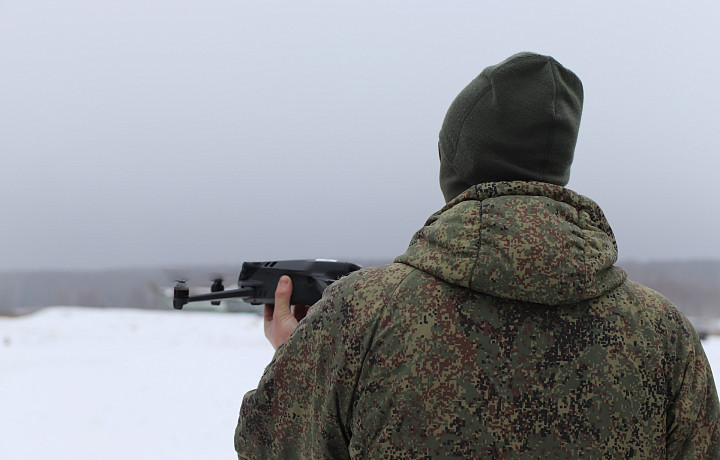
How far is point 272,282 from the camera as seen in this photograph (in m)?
1.48

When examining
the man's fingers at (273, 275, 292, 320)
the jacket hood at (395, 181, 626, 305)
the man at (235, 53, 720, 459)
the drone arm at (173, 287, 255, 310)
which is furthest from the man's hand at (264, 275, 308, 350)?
the jacket hood at (395, 181, 626, 305)

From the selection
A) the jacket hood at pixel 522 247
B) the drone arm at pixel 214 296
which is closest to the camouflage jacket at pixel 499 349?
the jacket hood at pixel 522 247

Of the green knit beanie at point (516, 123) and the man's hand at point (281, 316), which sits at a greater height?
the green knit beanie at point (516, 123)

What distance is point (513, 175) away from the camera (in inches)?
37.2

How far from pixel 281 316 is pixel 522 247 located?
0.71m

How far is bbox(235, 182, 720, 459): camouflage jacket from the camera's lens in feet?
2.62

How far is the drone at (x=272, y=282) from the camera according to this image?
4.47ft

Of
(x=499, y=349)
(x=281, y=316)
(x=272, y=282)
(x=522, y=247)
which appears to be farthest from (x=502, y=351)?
(x=272, y=282)

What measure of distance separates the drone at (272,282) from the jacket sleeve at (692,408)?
777mm

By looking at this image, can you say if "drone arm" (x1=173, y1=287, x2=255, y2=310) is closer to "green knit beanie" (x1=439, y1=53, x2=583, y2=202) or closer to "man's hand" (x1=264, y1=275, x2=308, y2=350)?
"man's hand" (x1=264, y1=275, x2=308, y2=350)

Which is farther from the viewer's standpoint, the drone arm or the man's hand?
the drone arm

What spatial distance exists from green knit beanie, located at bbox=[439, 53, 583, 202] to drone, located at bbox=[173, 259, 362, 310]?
1.75 ft

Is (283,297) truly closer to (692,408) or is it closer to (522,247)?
(522,247)

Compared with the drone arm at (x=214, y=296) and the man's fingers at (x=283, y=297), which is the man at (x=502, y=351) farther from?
the drone arm at (x=214, y=296)
